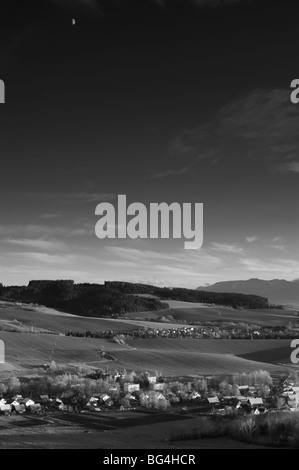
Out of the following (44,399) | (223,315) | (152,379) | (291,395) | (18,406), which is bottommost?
(44,399)

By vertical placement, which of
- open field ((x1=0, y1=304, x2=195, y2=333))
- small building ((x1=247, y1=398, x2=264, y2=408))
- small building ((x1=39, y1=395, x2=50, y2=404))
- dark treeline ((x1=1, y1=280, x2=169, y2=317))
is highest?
dark treeline ((x1=1, y1=280, x2=169, y2=317))

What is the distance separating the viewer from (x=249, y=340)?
111125mm

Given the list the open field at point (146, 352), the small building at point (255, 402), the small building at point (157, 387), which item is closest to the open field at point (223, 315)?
the open field at point (146, 352)

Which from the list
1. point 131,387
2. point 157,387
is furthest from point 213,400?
point 131,387

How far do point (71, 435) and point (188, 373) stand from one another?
148 feet

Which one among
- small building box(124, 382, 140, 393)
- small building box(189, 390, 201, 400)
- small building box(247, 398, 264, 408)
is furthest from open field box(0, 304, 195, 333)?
small building box(247, 398, 264, 408)

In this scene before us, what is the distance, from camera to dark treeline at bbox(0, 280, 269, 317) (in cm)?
15775

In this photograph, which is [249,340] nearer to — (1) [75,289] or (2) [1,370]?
(2) [1,370]

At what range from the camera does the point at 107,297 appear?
161 meters

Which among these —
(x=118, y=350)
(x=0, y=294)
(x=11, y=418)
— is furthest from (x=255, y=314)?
(x=11, y=418)

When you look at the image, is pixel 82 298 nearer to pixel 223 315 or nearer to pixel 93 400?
pixel 223 315

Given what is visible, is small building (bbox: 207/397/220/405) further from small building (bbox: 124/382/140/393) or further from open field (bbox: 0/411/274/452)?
small building (bbox: 124/382/140/393)

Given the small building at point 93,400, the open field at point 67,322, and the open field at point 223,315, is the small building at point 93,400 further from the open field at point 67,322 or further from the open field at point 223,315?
the open field at point 223,315

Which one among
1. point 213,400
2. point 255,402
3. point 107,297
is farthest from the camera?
point 107,297
